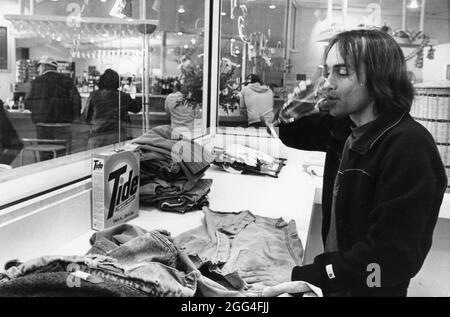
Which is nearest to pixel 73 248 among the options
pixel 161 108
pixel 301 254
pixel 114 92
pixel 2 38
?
pixel 301 254

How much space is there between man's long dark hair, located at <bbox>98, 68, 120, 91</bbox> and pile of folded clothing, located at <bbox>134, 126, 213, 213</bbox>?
1331mm

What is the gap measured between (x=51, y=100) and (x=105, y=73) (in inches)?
33.3

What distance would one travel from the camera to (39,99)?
12.2 ft

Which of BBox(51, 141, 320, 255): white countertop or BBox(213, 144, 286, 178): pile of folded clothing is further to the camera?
BBox(213, 144, 286, 178): pile of folded clothing

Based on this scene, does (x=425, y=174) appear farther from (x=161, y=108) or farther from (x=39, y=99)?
(x=39, y=99)

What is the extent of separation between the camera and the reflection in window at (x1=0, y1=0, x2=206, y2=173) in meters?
2.91

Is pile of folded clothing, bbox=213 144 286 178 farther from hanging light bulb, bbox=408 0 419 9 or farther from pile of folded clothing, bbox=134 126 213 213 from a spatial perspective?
hanging light bulb, bbox=408 0 419 9

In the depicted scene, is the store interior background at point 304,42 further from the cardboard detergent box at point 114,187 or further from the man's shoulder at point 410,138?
the man's shoulder at point 410,138

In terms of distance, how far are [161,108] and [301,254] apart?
7.91ft

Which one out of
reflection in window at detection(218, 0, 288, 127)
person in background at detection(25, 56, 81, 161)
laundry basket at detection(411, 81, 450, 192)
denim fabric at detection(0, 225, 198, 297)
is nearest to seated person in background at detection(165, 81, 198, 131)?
reflection in window at detection(218, 0, 288, 127)

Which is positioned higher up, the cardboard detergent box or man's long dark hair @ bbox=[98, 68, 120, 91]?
man's long dark hair @ bbox=[98, 68, 120, 91]

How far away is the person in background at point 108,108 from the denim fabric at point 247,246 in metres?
1.22

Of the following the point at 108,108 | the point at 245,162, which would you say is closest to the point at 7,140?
the point at 108,108

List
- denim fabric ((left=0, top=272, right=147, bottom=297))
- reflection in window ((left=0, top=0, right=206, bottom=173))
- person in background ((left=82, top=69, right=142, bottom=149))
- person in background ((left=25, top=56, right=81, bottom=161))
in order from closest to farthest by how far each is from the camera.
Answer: denim fabric ((left=0, top=272, right=147, bottom=297))
person in background ((left=82, top=69, right=142, bottom=149))
reflection in window ((left=0, top=0, right=206, bottom=173))
person in background ((left=25, top=56, right=81, bottom=161))
